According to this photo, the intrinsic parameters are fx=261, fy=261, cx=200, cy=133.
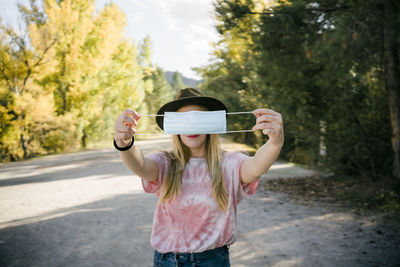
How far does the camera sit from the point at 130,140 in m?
1.54

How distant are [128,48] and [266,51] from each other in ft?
50.2

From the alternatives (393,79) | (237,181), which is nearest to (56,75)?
(393,79)

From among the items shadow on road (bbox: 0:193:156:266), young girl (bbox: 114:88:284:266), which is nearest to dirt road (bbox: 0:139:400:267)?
shadow on road (bbox: 0:193:156:266)

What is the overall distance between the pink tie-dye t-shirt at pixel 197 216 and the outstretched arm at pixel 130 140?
0.49 feet

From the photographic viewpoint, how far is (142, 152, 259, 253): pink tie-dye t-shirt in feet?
5.37

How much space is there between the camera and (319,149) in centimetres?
704

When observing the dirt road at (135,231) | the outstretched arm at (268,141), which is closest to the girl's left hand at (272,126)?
the outstretched arm at (268,141)

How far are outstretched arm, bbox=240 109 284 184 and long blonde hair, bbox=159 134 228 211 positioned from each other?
0.71 feet

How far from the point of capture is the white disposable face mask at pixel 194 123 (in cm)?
163

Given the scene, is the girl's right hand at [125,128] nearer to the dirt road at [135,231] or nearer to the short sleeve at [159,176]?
the short sleeve at [159,176]

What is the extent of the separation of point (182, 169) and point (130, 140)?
441mm

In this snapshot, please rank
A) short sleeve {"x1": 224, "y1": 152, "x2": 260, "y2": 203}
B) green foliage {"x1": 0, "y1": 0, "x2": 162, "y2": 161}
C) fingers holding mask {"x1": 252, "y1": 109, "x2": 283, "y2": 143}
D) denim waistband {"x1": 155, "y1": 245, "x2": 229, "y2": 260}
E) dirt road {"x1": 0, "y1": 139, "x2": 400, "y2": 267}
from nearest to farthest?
fingers holding mask {"x1": 252, "y1": 109, "x2": 283, "y2": 143}
denim waistband {"x1": 155, "y1": 245, "x2": 229, "y2": 260}
short sleeve {"x1": 224, "y1": 152, "x2": 260, "y2": 203}
dirt road {"x1": 0, "y1": 139, "x2": 400, "y2": 267}
green foliage {"x1": 0, "y1": 0, "x2": 162, "y2": 161}

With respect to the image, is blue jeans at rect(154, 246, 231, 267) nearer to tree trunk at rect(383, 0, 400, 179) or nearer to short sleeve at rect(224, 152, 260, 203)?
short sleeve at rect(224, 152, 260, 203)

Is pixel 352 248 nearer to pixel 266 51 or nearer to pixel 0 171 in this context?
pixel 266 51
